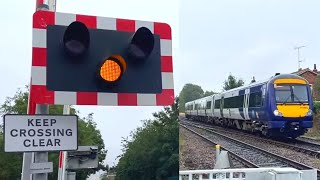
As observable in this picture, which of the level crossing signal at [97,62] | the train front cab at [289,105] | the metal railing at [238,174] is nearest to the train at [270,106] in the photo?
the train front cab at [289,105]

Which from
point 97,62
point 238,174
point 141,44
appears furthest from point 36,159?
point 238,174

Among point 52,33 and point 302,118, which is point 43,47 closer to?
point 52,33

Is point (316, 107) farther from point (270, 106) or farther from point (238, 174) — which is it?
point (238, 174)

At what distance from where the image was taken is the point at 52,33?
96 cm

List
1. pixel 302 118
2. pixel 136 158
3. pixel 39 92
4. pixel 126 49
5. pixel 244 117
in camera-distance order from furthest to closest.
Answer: pixel 244 117 < pixel 302 118 < pixel 136 158 < pixel 126 49 < pixel 39 92

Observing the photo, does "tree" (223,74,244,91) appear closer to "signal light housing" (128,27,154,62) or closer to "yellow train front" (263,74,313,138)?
"yellow train front" (263,74,313,138)

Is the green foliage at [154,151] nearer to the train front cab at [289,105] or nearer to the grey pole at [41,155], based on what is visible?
the train front cab at [289,105]

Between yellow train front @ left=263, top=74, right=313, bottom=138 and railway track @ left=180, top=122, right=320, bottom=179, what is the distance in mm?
234

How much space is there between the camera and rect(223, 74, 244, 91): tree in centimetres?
375

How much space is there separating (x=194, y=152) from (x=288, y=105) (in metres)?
0.98

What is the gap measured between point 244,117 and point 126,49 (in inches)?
122

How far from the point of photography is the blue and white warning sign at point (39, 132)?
949mm

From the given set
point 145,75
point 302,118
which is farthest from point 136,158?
point 145,75

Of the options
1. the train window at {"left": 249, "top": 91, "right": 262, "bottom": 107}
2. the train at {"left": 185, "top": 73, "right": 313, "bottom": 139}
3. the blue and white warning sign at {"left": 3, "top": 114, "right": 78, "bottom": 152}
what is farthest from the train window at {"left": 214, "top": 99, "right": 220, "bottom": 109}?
the blue and white warning sign at {"left": 3, "top": 114, "right": 78, "bottom": 152}
